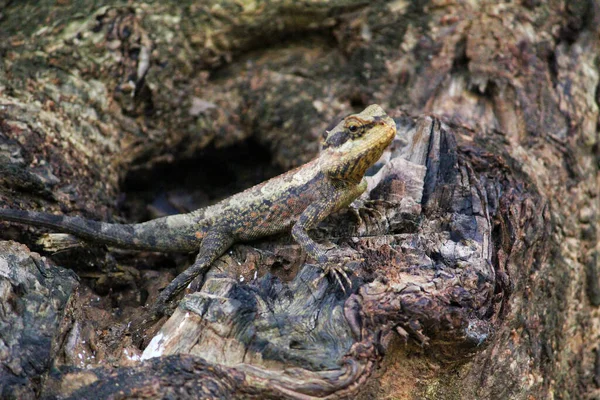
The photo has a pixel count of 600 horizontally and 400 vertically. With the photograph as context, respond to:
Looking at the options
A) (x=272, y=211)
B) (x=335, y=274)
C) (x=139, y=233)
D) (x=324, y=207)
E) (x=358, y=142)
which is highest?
(x=358, y=142)

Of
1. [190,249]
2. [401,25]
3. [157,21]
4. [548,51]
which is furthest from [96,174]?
[548,51]

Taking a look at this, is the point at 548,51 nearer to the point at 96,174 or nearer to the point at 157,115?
the point at 157,115

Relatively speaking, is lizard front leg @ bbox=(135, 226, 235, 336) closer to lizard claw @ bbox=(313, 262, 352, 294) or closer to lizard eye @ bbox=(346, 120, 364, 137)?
lizard claw @ bbox=(313, 262, 352, 294)

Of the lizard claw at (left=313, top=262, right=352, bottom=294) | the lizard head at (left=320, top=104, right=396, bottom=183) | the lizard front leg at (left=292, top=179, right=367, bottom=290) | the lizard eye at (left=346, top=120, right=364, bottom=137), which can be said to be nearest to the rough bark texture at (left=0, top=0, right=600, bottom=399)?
the lizard claw at (left=313, top=262, right=352, bottom=294)

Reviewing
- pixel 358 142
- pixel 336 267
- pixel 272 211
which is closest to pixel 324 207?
pixel 272 211

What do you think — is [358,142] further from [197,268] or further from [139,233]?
[139,233]

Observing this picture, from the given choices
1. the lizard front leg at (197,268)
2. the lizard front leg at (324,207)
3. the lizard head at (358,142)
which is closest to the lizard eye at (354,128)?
the lizard head at (358,142)

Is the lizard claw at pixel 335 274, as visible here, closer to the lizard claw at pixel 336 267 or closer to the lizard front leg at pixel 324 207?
the lizard claw at pixel 336 267
